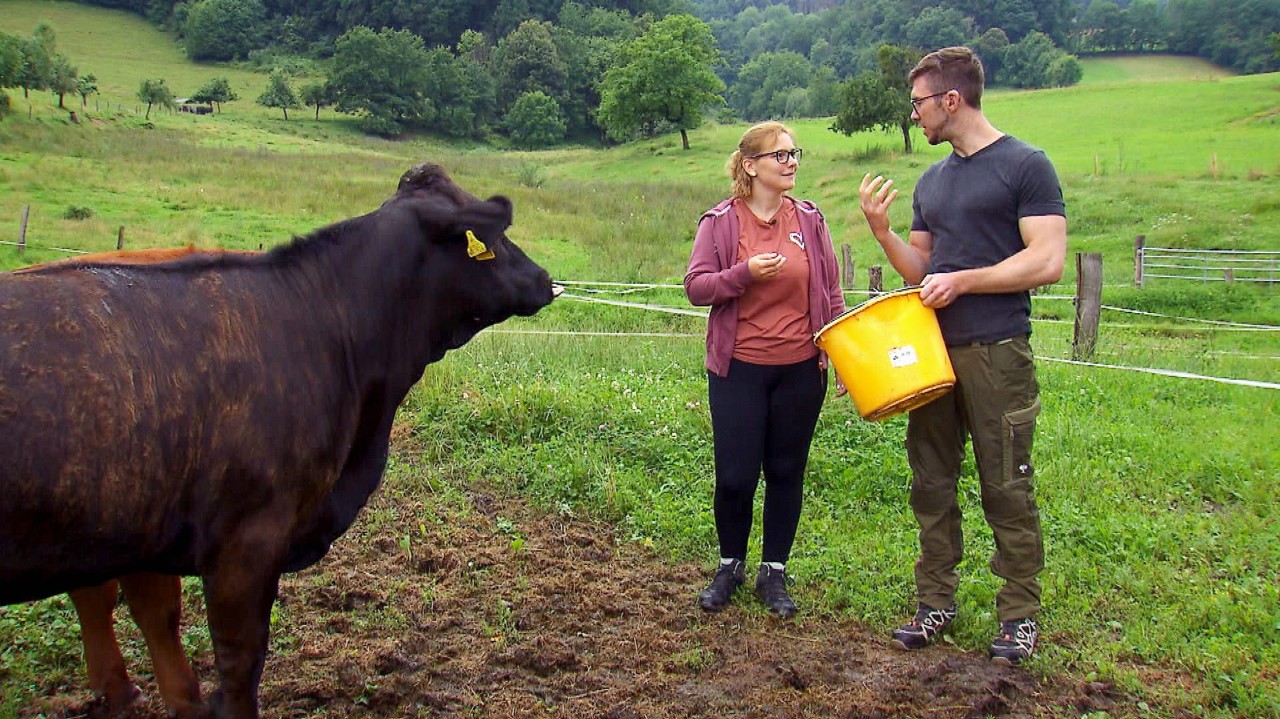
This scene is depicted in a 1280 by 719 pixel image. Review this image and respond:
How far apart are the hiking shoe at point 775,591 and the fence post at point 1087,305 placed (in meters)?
6.20

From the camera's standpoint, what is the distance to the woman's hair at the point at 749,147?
14.9 ft

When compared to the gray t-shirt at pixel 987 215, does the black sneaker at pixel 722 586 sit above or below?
below

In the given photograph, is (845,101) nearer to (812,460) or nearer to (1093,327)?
(1093,327)

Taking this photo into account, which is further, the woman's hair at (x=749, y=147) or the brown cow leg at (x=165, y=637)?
the woman's hair at (x=749, y=147)

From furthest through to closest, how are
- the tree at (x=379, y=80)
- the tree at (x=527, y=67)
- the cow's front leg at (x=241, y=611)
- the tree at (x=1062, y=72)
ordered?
the tree at (x=527, y=67)
the tree at (x=1062, y=72)
the tree at (x=379, y=80)
the cow's front leg at (x=241, y=611)

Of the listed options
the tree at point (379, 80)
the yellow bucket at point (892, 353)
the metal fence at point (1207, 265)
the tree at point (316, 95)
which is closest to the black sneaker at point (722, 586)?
the yellow bucket at point (892, 353)

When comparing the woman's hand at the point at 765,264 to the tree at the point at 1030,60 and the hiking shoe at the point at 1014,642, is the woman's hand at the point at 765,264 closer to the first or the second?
the hiking shoe at the point at 1014,642

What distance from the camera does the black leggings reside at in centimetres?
467

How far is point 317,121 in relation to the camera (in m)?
66.4

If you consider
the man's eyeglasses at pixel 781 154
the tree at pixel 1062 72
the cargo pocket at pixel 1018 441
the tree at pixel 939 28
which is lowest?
the cargo pocket at pixel 1018 441

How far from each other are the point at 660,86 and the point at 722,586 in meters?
55.4

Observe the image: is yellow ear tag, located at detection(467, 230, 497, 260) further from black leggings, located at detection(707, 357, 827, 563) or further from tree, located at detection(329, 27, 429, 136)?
tree, located at detection(329, 27, 429, 136)

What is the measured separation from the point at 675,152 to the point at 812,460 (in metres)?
45.2

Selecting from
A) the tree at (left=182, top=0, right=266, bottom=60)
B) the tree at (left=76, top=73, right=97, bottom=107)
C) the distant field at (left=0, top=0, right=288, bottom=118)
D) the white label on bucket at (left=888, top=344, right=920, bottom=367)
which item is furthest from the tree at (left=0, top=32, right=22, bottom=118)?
the tree at (left=182, top=0, right=266, bottom=60)
